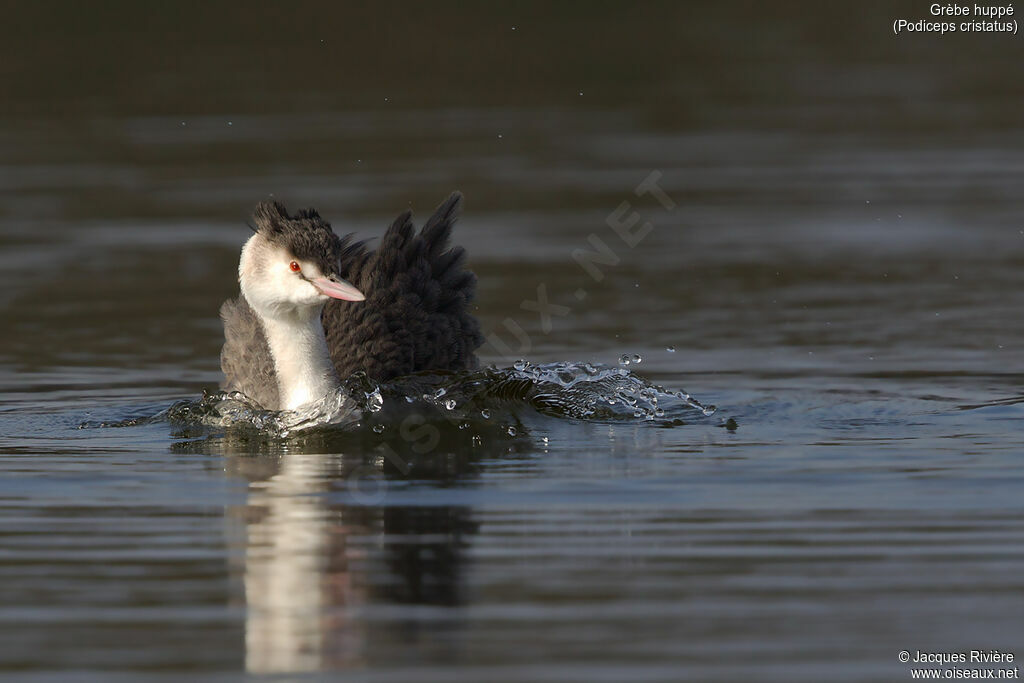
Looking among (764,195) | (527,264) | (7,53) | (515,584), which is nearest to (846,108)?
(764,195)

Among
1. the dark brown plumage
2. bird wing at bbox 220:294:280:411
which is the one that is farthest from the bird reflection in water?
the dark brown plumage

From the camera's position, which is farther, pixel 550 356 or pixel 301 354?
pixel 550 356

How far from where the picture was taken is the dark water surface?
754cm

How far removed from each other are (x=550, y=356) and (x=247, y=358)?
255 cm

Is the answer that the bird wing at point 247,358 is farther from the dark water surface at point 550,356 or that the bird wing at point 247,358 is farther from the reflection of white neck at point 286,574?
the reflection of white neck at point 286,574

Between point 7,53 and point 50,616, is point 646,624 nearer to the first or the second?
point 50,616

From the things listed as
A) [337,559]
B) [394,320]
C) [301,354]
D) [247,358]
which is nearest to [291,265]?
[301,354]

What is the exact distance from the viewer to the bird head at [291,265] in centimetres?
1122

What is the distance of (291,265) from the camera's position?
11.3 meters

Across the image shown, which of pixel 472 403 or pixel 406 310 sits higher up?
pixel 406 310

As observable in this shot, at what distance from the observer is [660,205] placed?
20266mm

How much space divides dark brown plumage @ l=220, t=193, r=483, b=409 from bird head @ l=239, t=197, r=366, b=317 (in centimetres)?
61

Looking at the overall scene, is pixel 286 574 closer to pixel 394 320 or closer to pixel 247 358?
pixel 394 320

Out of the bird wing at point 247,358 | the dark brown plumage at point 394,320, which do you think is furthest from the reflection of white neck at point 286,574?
the dark brown plumage at point 394,320
